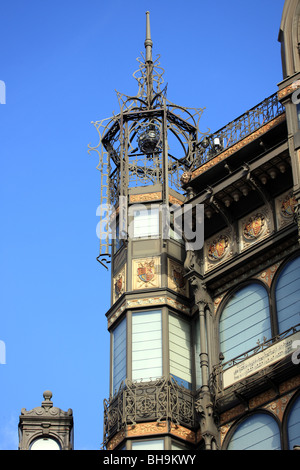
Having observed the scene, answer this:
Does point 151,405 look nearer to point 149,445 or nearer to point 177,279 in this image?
point 149,445

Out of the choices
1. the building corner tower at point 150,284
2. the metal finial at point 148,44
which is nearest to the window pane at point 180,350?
the building corner tower at point 150,284

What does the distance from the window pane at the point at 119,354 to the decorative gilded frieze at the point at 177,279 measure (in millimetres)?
2033

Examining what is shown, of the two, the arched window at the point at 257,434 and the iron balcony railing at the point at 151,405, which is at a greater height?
the iron balcony railing at the point at 151,405

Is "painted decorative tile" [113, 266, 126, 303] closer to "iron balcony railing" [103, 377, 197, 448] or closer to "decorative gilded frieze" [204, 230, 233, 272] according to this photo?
"decorative gilded frieze" [204, 230, 233, 272]

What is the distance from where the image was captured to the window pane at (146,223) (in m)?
47.3

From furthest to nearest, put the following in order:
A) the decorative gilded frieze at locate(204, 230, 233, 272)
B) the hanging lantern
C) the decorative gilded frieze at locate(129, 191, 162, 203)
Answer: the hanging lantern → the decorative gilded frieze at locate(129, 191, 162, 203) → the decorative gilded frieze at locate(204, 230, 233, 272)

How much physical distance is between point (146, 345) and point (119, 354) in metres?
1.15

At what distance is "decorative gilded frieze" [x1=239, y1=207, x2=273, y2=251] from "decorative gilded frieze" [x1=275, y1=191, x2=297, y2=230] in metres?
0.37

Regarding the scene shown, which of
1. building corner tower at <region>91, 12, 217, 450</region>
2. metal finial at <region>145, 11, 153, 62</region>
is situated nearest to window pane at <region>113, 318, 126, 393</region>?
building corner tower at <region>91, 12, 217, 450</region>

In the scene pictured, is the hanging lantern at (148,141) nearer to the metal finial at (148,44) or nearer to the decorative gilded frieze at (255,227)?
the metal finial at (148,44)

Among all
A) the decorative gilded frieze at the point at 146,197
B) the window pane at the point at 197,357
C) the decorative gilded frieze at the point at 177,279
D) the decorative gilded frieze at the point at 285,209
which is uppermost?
the decorative gilded frieze at the point at 146,197

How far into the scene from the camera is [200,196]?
1784 inches

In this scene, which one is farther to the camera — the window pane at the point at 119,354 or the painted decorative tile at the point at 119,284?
the painted decorative tile at the point at 119,284

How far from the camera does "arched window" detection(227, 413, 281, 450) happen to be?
1575 inches
